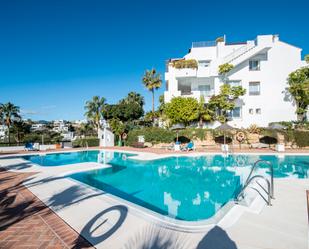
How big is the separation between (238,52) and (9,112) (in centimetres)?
3474

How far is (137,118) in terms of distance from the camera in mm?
33625

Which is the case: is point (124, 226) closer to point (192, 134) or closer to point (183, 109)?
point (192, 134)

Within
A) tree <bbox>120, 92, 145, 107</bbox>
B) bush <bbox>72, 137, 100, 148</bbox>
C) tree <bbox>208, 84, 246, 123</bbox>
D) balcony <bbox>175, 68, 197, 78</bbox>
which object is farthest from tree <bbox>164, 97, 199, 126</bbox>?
tree <bbox>120, 92, 145, 107</bbox>

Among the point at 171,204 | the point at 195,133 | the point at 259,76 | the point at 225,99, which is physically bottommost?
the point at 171,204

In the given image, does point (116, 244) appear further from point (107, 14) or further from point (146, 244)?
point (107, 14)

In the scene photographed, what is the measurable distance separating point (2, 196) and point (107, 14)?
18.5m

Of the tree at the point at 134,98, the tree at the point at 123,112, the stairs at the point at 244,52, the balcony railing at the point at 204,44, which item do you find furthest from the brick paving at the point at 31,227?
the tree at the point at 134,98

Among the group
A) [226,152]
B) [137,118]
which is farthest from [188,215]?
[137,118]

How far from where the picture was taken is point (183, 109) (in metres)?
24.2

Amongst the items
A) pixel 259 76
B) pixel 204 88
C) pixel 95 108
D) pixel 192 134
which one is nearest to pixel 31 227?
pixel 192 134

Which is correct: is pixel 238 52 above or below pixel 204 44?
below

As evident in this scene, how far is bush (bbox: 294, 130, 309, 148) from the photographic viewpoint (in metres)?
21.1

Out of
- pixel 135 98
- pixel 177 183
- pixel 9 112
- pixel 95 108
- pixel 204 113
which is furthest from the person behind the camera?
pixel 95 108

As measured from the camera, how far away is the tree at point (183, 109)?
24.3 metres
